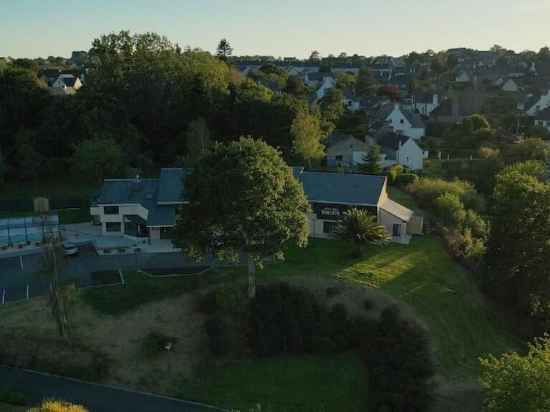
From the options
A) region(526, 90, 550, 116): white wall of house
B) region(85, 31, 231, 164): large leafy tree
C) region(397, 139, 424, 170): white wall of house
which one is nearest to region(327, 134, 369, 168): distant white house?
region(397, 139, 424, 170): white wall of house

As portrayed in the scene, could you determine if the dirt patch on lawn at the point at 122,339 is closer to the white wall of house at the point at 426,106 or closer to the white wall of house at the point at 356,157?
the white wall of house at the point at 356,157

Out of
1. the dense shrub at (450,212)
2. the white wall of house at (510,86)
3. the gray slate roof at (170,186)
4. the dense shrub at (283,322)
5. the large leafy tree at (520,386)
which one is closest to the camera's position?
the large leafy tree at (520,386)

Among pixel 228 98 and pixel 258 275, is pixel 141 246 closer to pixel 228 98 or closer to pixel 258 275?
pixel 258 275

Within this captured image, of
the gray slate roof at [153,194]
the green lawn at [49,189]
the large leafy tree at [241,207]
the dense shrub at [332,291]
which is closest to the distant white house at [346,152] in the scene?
the gray slate roof at [153,194]

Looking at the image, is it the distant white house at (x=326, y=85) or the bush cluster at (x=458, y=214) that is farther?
the distant white house at (x=326, y=85)

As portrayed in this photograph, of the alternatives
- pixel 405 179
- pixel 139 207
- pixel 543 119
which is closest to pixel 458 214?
pixel 405 179

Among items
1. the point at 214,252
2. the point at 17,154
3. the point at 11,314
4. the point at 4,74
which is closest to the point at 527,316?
the point at 214,252
